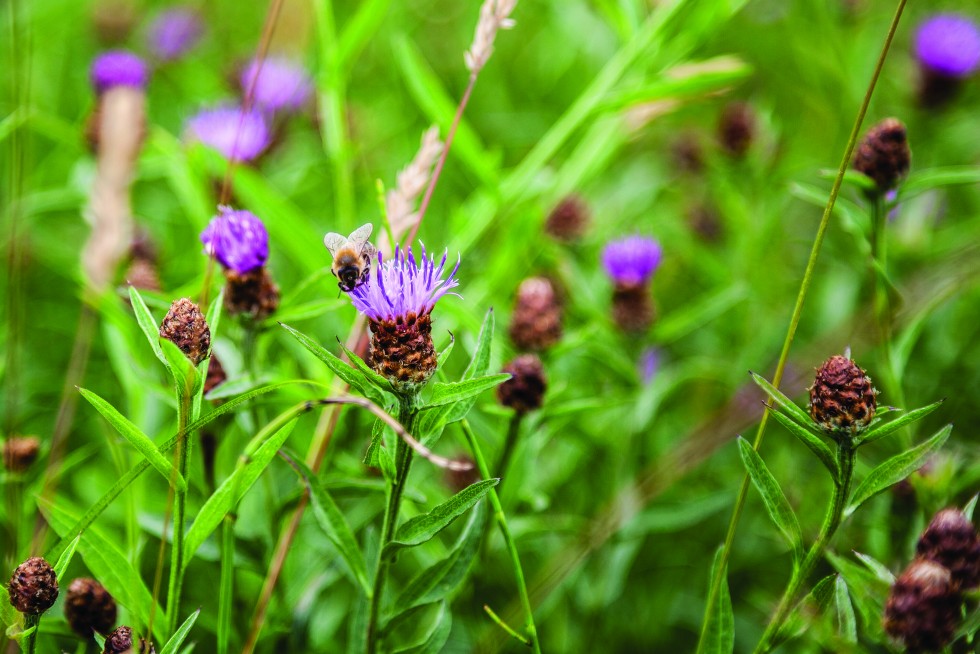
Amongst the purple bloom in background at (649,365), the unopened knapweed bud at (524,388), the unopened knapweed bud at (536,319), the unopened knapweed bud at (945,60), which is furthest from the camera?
the unopened knapweed bud at (945,60)

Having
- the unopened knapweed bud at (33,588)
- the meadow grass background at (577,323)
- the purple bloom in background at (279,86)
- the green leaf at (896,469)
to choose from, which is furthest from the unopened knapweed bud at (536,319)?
the purple bloom in background at (279,86)

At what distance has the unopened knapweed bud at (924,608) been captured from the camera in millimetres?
794

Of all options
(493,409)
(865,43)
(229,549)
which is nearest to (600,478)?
(493,409)

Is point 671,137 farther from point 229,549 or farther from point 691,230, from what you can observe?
point 229,549

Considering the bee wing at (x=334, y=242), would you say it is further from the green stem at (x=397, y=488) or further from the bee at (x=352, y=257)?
the green stem at (x=397, y=488)

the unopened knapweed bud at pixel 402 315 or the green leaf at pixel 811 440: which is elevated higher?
the unopened knapweed bud at pixel 402 315

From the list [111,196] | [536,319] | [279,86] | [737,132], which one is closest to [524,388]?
[536,319]

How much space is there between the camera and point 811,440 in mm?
884

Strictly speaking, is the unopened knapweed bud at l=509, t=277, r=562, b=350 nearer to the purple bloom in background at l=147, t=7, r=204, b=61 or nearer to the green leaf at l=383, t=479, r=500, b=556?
the green leaf at l=383, t=479, r=500, b=556

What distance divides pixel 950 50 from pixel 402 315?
5.73 feet

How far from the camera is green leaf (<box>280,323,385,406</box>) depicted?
0.79 m

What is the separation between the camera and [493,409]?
1.15 m

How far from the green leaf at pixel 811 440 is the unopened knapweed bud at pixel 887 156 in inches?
19.2

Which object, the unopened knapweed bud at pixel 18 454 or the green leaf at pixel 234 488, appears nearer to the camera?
the green leaf at pixel 234 488
